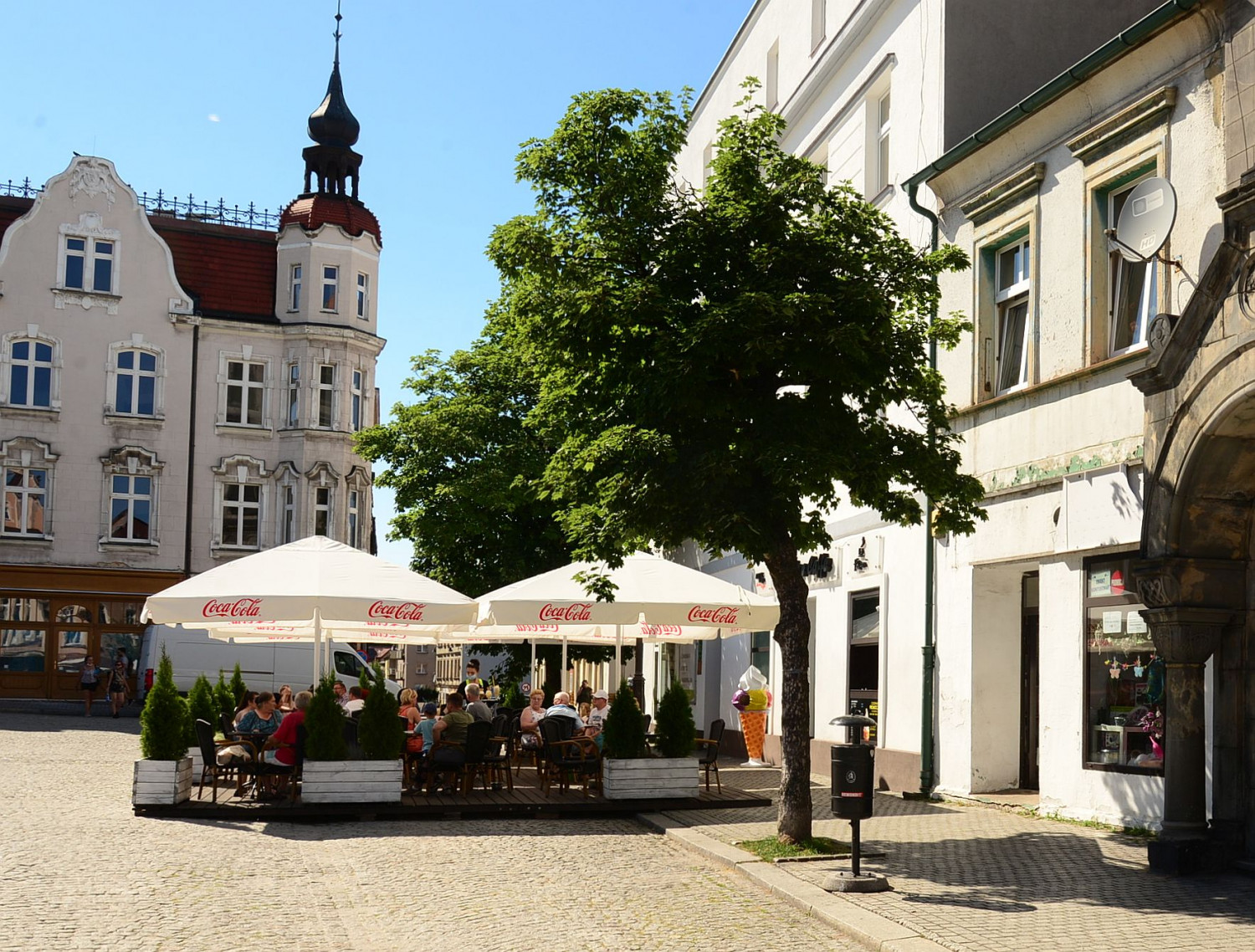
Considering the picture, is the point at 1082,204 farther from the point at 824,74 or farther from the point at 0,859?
the point at 0,859

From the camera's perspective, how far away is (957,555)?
17.8m

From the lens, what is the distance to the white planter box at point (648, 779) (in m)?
16.8

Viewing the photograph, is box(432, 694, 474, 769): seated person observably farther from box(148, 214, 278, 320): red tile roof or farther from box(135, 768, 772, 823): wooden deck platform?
box(148, 214, 278, 320): red tile roof

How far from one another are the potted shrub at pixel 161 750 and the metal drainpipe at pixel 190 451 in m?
29.8

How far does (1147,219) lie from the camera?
1325 centimetres

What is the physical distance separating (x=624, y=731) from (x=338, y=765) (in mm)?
3383

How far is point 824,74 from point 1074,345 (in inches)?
407

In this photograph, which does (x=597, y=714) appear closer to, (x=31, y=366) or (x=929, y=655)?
(x=929, y=655)

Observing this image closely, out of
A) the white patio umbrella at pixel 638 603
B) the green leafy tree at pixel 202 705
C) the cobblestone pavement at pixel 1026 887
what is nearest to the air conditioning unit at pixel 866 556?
the white patio umbrella at pixel 638 603

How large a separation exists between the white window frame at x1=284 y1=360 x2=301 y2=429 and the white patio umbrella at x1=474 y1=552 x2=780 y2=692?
A: 96.1ft

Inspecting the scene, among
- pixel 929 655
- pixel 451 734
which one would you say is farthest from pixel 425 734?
pixel 929 655

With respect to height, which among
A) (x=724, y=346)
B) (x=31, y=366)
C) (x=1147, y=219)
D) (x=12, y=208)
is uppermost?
(x=12, y=208)

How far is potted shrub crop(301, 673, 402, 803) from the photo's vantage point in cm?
1558

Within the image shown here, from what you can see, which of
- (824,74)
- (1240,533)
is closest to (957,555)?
(1240,533)
